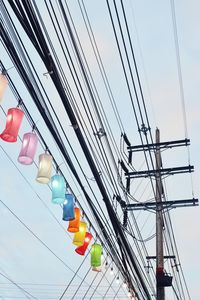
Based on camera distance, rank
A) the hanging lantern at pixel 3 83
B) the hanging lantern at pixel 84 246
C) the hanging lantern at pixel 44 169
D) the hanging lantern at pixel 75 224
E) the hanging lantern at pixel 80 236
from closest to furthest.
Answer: the hanging lantern at pixel 3 83, the hanging lantern at pixel 44 169, the hanging lantern at pixel 75 224, the hanging lantern at pixel 80 236, the hanging lantern at pixel 84 246

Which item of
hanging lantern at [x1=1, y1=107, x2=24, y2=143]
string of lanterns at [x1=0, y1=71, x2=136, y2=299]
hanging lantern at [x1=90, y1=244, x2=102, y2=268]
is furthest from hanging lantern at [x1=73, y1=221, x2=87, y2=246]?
hanging lantern at [x1=1, y1=107, x2=24, y2=143]

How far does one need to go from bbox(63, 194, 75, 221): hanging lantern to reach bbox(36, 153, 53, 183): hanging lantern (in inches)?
44.6

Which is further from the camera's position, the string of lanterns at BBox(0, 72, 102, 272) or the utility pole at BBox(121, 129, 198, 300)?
the utility pole at BBox(121, 129, 198, 300)

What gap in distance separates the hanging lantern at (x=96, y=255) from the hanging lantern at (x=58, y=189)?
9.33 feet

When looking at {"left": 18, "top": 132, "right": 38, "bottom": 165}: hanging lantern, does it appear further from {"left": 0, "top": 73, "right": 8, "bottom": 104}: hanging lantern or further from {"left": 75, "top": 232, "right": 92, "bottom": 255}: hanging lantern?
{"left": 75, "top": 232, "right": 92, "bottom": 255}: hanging lantern

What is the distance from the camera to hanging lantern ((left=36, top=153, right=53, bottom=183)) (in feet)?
16.6

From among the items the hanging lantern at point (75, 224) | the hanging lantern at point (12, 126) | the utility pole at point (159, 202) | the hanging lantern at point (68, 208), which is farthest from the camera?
the utility pole at point (159, 202)

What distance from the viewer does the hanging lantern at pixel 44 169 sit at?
16.6ft

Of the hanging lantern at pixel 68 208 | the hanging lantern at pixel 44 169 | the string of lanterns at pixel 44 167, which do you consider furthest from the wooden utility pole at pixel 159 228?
the hanging lantern at pixel 44 169

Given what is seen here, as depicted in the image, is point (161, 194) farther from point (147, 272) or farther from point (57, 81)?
point (57, 81)

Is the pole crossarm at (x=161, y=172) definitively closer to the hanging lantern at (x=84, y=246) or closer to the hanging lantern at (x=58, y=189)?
the hanging lantern at (x=84, y=246)

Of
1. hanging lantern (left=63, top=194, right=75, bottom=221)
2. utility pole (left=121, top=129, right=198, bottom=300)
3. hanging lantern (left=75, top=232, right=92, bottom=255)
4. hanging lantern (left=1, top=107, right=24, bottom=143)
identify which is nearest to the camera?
hanging lantern (left=1, top=107, right=24, bottom=143)

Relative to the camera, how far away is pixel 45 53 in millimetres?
3863

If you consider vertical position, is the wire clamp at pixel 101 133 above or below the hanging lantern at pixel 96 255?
above
